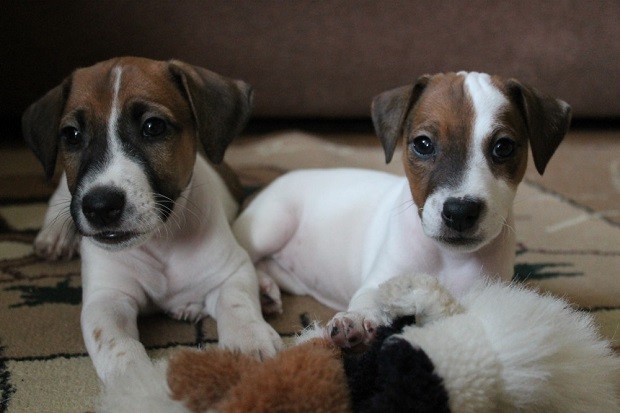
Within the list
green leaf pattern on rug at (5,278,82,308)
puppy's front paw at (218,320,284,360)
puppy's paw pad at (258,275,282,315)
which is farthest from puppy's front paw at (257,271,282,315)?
green leaf pattern on rug at (5,278,82,308)

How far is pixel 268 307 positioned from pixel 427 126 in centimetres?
102

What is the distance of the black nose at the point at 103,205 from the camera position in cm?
221

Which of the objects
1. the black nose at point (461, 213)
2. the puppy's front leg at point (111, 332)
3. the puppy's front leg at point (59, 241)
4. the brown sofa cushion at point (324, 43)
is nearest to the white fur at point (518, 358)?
the black nose at point (461, 213)

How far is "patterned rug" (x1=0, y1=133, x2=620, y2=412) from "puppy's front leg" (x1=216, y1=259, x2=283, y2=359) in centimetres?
13

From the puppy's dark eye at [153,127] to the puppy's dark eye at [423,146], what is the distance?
0.92 m

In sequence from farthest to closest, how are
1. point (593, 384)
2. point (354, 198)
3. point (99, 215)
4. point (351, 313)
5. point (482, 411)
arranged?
1. point (354, 198)
2. point (99, 215)
3. point (351, 313)
4. point (593, 384)
5. point (482, 411)

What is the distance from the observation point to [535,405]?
1615mm

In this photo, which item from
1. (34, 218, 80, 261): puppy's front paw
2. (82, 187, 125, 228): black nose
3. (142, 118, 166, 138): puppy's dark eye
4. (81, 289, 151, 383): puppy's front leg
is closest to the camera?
(81, 289, 151, 383): puppy's front leg

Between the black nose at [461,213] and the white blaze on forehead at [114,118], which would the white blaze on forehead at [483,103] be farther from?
the white blaze on forehead at [114,118]

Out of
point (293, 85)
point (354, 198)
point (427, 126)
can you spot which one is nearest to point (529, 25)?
point (293, 85)

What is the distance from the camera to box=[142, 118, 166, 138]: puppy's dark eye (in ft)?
8.04

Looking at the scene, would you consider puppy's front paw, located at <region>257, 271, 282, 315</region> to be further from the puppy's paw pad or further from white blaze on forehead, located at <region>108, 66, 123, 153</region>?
white blaze on forehead, located at <region>108, 66, 123, 153</region>

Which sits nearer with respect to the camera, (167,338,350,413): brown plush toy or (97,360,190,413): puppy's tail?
(167,338,350,413): brown plush toy

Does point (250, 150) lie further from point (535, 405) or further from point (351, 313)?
point (535, 405)
